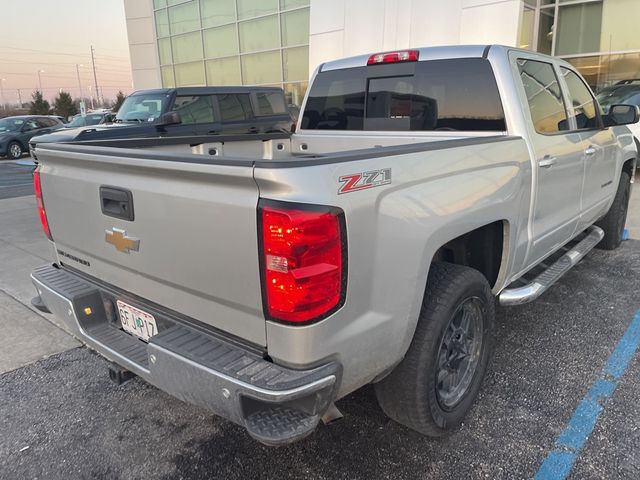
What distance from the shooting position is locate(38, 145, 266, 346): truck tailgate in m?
1.84

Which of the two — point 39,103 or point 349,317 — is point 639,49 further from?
point 39,103

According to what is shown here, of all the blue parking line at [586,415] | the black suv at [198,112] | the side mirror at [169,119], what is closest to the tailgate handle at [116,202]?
the blue parking line at [586,415]

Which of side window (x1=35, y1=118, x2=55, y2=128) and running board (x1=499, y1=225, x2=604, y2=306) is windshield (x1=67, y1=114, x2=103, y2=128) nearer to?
side window (x1=35, y1=118, x2=55, y2=128)

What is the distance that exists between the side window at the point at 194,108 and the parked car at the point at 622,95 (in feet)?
25.7

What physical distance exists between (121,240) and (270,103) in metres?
8.71

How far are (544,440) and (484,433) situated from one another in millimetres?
292

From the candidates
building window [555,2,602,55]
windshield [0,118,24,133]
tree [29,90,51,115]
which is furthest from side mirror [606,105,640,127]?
tree [29,90,51,115]

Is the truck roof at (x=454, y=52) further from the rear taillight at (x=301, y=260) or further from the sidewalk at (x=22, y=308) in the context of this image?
the sidewalk at (x=22, y=308)

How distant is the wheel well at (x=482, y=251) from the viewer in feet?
9.46

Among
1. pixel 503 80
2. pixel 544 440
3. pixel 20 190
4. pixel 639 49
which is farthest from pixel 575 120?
pixel 20 190

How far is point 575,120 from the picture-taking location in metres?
3.87

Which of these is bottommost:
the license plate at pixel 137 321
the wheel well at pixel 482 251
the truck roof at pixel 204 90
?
the license plate at pixel 137 321

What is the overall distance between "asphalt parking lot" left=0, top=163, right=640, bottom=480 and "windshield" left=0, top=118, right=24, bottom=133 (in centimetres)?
1881

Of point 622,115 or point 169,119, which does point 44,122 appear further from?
point 622,115
